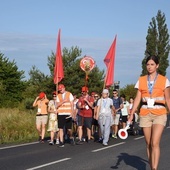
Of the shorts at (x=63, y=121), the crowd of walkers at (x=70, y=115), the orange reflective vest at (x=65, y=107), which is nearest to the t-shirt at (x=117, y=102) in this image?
the crowd of walkers at (x=70, y=115)

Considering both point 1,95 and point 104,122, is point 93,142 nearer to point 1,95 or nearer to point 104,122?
point 104,122

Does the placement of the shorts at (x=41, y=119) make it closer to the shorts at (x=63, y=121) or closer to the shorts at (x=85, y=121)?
the shorts at (x=85, y=121)

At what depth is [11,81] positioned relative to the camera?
50156mm

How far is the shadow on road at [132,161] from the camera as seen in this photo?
398 inches

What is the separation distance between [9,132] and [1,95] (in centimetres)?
2689

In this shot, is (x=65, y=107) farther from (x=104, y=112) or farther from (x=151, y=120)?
(x=151, y=120)

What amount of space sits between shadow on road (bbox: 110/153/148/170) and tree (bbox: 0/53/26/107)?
36.6 m

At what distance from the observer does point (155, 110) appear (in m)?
8.02

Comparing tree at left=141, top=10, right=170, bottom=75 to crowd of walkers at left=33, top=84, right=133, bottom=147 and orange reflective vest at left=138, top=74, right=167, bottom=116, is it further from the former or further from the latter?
orange reflective vest at left=138, top=74, right=167, bottom=116

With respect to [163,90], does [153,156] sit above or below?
below

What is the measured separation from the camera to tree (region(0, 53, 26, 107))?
161 ft

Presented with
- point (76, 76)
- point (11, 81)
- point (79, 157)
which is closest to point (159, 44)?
point (76, 76)

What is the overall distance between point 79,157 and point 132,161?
1422 mm

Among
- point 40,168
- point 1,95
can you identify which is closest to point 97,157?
point 40,168
